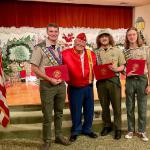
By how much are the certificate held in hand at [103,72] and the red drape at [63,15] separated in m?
4.71

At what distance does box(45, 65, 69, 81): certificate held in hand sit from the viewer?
297cm

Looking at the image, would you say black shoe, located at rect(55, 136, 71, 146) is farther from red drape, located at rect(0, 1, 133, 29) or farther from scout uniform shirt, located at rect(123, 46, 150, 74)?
red drape, located at rect(0, 1, 133, 29)

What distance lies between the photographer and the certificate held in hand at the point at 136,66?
3232mm

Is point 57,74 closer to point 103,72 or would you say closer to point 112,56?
point 103,72

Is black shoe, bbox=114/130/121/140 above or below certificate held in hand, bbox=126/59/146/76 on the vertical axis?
below

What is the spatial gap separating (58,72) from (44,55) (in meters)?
0.24

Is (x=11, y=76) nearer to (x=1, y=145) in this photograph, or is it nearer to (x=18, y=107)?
(x=18, y=107)

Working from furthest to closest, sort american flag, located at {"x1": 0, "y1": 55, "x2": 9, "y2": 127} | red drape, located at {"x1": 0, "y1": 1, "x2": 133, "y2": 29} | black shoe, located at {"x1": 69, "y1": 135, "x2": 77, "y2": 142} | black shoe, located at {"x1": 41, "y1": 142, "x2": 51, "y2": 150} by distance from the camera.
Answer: red drape, located at {"x1": 0, "y1": 1, "x2": 133, "y2": 29}, black shoe, located at {"x1": 69, "y1": 135, "x2": 77, "y2": 142}, black shoe, located at {"x1": 41, "y1": 142, "x2": 51, "y2": 150}, american flag, located at {"x1": 0, "y1": 55, "x2": 9, "y2": 127}

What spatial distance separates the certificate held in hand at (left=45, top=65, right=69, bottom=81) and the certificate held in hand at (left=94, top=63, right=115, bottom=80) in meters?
0.42

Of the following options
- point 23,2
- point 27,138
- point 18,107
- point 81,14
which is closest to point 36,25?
point 23,2

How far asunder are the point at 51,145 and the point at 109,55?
1.29 metres

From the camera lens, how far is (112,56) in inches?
131

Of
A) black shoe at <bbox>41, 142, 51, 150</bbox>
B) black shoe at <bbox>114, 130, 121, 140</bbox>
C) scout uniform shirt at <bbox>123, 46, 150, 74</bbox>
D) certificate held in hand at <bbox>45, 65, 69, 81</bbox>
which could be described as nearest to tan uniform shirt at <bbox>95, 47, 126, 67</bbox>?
scout uniform shirt at <bbox>123, 46, 150, 74</bbox>

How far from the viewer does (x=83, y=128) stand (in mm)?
3582
